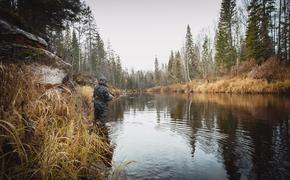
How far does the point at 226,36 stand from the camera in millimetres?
40312

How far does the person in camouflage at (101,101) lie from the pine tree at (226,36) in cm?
3376

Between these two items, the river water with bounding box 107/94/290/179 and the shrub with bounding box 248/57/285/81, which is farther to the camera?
the shrub with bounding box 248/57/285/81

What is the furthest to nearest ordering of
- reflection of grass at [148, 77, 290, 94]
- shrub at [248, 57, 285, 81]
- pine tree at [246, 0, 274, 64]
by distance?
pine tree at [246, 0, 274, 64] < shrub at [248, 57, 285, 81] < reflection of grass at [148, 77, 290, 94]

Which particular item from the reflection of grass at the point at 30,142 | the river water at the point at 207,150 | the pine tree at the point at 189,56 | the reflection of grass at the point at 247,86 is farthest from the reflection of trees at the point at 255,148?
the pine tree at the point at 189,56

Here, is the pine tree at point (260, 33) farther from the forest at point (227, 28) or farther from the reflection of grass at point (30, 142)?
the reflection of grass at point (30, 142)

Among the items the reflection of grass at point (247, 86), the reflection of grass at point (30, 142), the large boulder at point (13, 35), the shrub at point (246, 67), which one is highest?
the shrub at point (246, 67)

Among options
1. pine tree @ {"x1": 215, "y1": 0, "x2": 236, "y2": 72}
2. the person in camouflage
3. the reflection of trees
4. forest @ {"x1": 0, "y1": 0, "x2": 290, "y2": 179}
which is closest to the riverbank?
pine tree @ {"x1": 215, "y1": 0, "x2": 236, "y2": 72}

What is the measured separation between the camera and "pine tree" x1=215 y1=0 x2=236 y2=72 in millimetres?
37994

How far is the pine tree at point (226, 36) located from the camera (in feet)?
125

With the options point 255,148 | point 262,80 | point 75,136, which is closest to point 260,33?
point 262,80

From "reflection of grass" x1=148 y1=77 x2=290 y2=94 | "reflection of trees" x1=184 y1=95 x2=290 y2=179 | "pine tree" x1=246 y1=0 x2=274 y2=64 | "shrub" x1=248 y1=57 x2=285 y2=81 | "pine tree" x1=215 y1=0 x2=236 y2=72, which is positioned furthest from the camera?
"pine tree" x1=215 y1=0 x2=236 y2=72

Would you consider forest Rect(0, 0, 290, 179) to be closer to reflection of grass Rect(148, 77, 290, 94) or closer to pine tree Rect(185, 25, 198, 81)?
reflection of grass Rect(148, 77, 290, 94)

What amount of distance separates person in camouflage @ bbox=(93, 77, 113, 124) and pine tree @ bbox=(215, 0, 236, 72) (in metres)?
33.8

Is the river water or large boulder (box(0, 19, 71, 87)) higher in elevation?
large boulder (box(0, 19, 71, 87))
